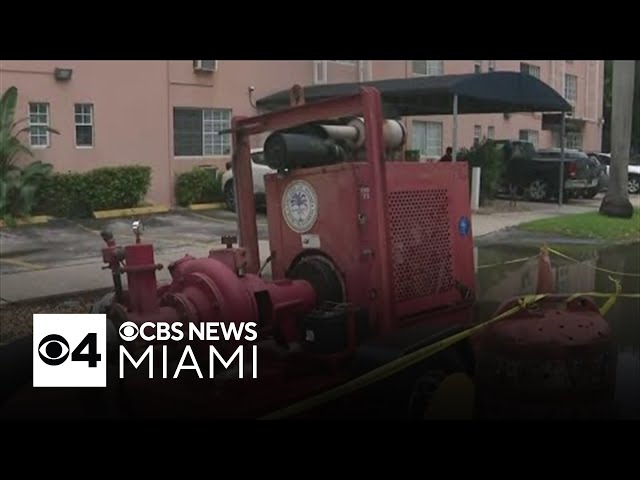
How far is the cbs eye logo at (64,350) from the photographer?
3920 mm

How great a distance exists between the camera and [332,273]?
471cm

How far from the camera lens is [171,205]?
1936cm

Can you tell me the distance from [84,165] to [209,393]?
14843 millimetres

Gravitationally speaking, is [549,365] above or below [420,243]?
below

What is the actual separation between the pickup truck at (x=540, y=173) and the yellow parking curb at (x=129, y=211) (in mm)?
9947

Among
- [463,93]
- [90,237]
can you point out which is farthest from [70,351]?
[463,93]

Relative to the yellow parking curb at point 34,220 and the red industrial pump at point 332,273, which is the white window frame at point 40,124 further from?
the red industrial pump at point 332,273

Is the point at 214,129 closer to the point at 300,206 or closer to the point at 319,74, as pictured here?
the point at 319,74

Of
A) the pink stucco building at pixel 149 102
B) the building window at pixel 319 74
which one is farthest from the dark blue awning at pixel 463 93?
the building window at pixel 319 74

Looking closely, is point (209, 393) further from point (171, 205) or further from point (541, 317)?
point (171, 205)

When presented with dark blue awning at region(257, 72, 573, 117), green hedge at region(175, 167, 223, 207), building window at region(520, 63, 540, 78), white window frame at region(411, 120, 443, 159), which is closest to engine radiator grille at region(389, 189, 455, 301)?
dark blue awning at region(257, 72, 573, 117)

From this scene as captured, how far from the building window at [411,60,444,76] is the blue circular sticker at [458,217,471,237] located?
2243cm

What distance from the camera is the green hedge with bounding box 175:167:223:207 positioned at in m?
19.5

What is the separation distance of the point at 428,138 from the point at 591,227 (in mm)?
12177
